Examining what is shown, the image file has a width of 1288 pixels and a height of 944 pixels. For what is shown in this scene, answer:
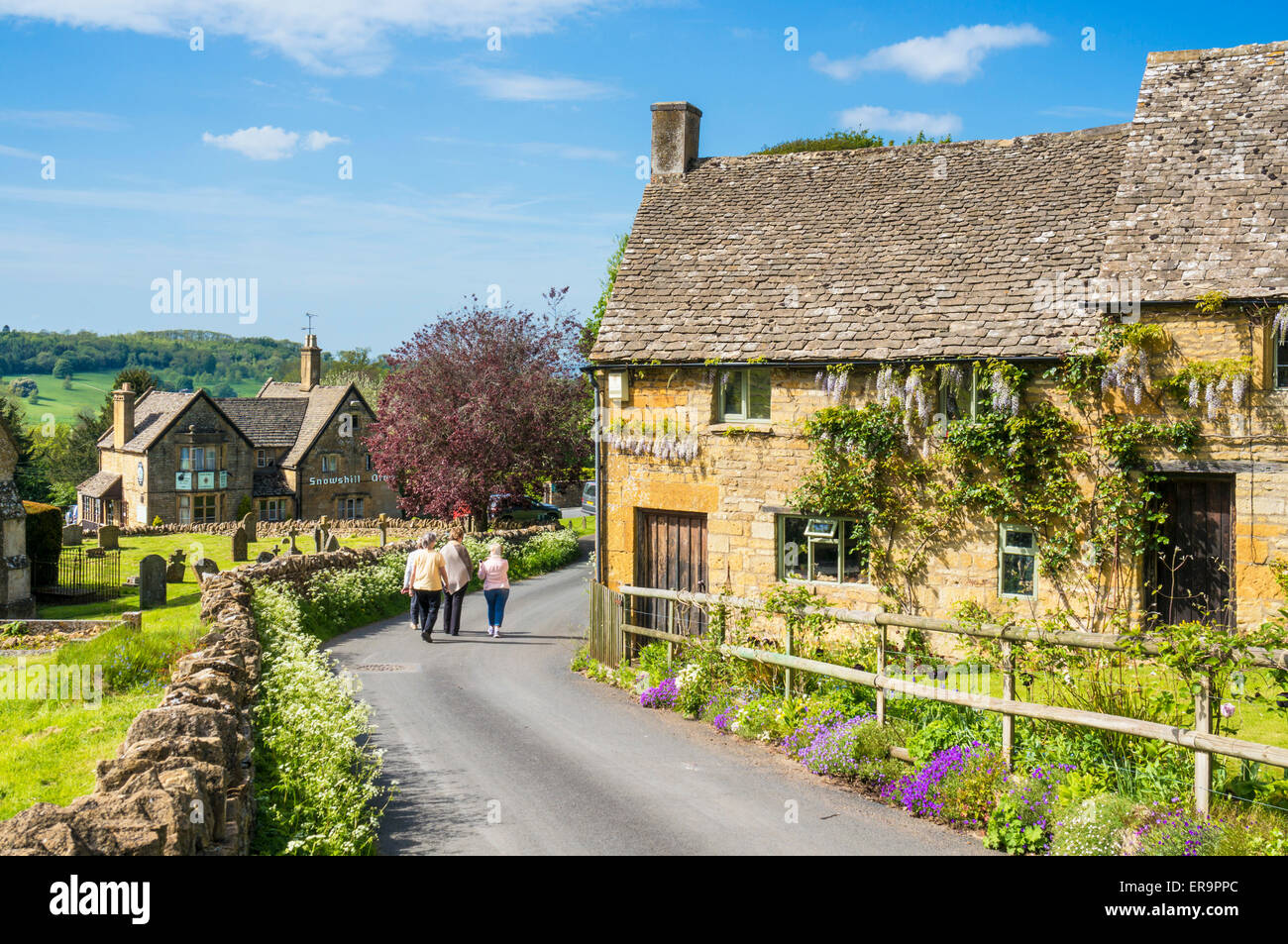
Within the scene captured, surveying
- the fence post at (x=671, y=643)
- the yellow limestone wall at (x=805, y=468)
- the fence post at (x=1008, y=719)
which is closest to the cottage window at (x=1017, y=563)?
the yellow limestone wall at (x=805, y=468)

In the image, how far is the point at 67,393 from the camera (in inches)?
5837

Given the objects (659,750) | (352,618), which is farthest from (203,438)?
(659,750)

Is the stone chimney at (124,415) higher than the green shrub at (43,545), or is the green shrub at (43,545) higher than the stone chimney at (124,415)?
the stone chimney at (124,415)

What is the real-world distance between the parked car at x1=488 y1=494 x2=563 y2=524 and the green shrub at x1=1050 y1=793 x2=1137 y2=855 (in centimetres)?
2828

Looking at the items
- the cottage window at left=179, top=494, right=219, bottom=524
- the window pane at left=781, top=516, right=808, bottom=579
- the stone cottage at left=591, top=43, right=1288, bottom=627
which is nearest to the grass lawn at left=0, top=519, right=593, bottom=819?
the stone cottage at left=591, top=43, right=1288, bottom=627

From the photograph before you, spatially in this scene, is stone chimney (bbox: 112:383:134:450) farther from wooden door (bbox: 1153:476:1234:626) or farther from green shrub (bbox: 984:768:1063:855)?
green shrub (bbox: 984:768:1063:855)

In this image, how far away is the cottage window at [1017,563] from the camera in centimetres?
1563

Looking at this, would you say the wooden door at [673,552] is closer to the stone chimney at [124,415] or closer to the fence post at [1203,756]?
the fence post at [1203,756]

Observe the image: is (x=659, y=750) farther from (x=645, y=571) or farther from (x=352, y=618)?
(x=352, y=618)

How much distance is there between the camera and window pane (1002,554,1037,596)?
1570cm

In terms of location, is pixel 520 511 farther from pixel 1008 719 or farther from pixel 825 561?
pixel 1008 719

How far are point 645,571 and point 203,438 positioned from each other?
47723 mm

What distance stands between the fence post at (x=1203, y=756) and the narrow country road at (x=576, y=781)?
1.78 meters
